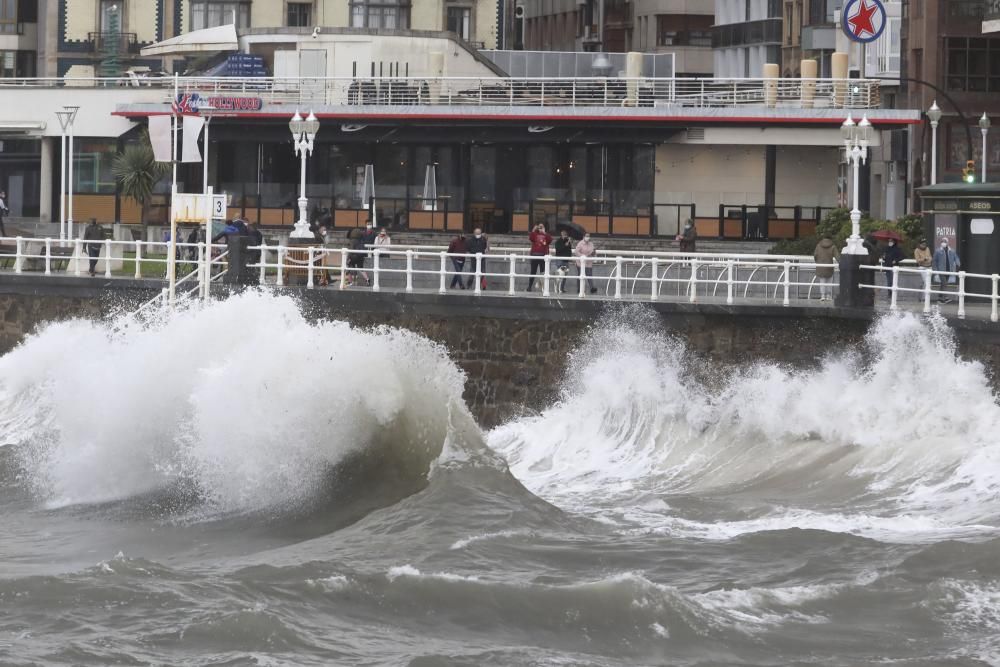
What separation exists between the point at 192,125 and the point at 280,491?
1219cm

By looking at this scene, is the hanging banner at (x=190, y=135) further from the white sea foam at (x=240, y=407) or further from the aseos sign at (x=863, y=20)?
the aseos sign at (x=863, y=20)

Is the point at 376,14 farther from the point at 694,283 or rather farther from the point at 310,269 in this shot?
the point at 694,283

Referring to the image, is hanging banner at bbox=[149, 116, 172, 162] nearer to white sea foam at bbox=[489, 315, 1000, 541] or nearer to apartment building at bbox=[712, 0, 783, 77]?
white sea foam at bbox=[489, 315, 1000, 541]

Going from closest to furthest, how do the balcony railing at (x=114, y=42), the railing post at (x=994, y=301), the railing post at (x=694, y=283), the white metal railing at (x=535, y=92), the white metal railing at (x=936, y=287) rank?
the railing post at (x=994, y=301) < the white metal railing at (x=936, y=287) < the railing post at (x=694, y=283) < the white metal railing at (x=535, y=92) < the balcony railing at (x=114, y=42)

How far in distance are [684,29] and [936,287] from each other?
53.6 metres

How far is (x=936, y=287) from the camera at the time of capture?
34.8m

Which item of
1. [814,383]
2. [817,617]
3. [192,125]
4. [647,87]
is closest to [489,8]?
[647,87]

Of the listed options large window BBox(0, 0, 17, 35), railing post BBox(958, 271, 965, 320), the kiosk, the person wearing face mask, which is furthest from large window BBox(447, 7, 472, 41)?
railing post BBox(958, 271, 965, 320)

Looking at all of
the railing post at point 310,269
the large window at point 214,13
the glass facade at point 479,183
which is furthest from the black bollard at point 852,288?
the large window at point 214,13

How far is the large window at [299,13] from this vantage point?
247 feet

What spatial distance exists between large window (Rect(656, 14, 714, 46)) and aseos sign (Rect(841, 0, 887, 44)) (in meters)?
34.0

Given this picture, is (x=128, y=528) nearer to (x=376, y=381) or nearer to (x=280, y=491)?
(x=280, y=491)

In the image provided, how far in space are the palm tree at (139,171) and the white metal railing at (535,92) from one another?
6.73ft

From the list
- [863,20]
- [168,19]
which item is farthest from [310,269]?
[168,19]
